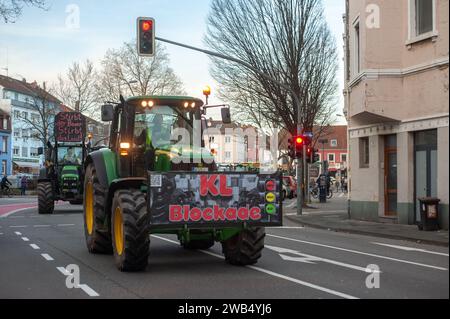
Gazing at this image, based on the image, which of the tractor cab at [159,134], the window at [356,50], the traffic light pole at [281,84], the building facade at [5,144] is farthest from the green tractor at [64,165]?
the building facade at [5,144]

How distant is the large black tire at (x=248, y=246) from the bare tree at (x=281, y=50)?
74.2ft

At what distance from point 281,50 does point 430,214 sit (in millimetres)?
17038

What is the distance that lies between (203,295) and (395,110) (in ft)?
47.2

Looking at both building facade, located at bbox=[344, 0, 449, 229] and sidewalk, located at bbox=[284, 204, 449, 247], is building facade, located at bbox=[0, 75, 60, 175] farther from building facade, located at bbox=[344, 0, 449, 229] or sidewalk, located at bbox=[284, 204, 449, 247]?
building facade, located at bbox=[344, 0, 449, 229]

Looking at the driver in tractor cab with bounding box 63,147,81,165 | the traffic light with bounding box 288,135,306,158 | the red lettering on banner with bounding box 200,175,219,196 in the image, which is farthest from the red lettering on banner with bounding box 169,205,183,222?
the driver in tractor cab with bounding box 63,147,81,165

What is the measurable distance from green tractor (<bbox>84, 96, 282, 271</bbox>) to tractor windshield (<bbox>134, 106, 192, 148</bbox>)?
0.06 feet

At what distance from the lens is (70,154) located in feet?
92.6

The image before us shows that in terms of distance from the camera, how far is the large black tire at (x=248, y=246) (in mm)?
10664

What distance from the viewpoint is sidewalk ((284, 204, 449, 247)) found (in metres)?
16.7

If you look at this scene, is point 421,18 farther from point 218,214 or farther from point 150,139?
point 218,214

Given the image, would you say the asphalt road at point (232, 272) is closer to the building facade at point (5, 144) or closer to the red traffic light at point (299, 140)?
→ the red traffic light at point (299, 140)

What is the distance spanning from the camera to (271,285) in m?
8.90

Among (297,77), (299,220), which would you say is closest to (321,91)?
(297,77)
